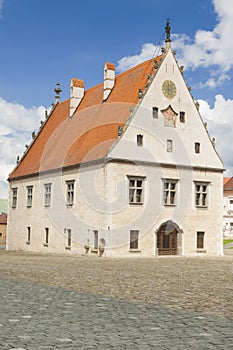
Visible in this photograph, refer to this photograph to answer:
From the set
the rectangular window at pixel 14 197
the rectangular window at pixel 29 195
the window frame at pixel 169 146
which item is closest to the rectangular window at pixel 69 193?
the rectangular window at pixel 29 195

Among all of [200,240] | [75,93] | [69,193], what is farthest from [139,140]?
[75,93]

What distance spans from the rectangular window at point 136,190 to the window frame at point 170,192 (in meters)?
1.99

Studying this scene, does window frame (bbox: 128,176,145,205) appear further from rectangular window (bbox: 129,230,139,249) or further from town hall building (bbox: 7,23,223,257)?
rectangular window (bbox: 129,230,139,249)

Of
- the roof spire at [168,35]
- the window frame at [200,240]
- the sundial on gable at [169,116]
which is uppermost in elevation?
the roof spire at [168,35]

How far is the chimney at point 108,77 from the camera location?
38.4m

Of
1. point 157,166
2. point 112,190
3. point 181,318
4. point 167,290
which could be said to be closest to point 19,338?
point 181,318

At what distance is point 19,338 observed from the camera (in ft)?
21.4

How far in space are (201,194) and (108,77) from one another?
37.8 feet

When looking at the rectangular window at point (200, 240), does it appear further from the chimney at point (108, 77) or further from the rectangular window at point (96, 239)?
the chimney at point (108, 77)

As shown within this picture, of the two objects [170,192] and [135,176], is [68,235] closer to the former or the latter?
[135,176]

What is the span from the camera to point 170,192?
3572 centimetres

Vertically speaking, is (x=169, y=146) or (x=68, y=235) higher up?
(x=169, y=146)

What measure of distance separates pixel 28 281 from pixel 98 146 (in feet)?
66.9

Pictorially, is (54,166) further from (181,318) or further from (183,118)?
(181,318)
